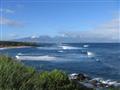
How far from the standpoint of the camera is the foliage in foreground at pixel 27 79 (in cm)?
908

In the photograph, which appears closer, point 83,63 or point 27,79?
point 27,79

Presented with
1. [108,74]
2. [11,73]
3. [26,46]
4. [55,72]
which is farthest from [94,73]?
[26,46]

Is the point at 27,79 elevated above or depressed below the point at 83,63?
above

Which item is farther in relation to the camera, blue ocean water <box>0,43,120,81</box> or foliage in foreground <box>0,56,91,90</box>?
blue ocean water <box>0,43,120,81</box>

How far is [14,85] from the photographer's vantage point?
9.12 m

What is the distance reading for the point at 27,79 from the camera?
383 inches

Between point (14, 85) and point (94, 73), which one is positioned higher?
point (14, 85)

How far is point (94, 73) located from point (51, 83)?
81.6ft

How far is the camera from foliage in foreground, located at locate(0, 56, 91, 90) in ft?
29.8

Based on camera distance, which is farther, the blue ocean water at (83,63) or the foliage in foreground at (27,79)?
the blue ocean water at (83,63)

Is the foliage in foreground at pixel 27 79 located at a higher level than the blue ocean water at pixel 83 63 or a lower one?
higher

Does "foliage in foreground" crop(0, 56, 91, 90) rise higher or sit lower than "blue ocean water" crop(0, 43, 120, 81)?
higher

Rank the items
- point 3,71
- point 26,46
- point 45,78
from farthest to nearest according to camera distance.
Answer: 1. point 26,46
2. point 45,78
3. point 3,71

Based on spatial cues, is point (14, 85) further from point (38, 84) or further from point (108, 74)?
point (108, 74)
